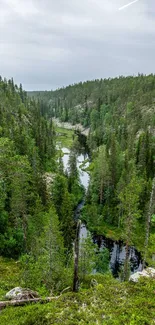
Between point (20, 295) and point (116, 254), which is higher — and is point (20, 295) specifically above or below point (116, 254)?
above

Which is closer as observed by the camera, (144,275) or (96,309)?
(96,309)

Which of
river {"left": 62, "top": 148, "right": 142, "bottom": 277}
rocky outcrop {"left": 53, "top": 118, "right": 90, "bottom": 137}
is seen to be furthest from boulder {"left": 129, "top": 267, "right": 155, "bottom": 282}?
rocky outcrop {"left": 53, "top": 118, "right": 90, "bottom": 137}

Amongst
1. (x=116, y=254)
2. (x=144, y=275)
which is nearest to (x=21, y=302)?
A: (x=144, y=275)

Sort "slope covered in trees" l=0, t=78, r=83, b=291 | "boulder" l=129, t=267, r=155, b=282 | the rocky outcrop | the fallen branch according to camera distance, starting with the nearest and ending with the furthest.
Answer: the fallen branch → "boulder" l=129, t=267, r=155, b=282 → "slope covered in trees" l=0, t=78, r=83, b=291 → the rocky outcrop

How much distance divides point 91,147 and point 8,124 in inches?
1959

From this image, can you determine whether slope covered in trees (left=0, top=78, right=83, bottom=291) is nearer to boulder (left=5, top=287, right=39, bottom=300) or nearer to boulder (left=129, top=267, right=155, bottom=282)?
boulder (left=5, top=287, right=39, bottom=300)

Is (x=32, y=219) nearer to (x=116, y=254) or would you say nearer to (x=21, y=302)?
(x=116, y=254)

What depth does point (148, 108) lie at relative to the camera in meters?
115

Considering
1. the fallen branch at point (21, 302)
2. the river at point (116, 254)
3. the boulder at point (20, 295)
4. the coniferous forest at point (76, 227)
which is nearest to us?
the coniferous forest at point (76, 227)

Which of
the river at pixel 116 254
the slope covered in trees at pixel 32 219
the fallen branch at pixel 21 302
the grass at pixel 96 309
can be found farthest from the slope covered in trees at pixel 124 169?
the fallen branch at pixel 21 302

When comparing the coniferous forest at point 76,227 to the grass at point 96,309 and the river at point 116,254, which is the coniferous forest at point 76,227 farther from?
the river at point 116,254

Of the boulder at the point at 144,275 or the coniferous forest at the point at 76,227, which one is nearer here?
the coniferous forest at the point at 76,227

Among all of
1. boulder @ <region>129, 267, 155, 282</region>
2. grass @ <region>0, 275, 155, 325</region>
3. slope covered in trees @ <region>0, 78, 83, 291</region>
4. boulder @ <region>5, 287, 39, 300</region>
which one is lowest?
slope covered in trees @ <region>0, 78, 83, 291</region>

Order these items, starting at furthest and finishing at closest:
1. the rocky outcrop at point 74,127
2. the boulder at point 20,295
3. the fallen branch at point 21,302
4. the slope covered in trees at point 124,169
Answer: the rocky outcrop at point 74,127, the slope covered in trees at point 124,169, the boulder at point 20,295, the fallen branch at point 21,302
